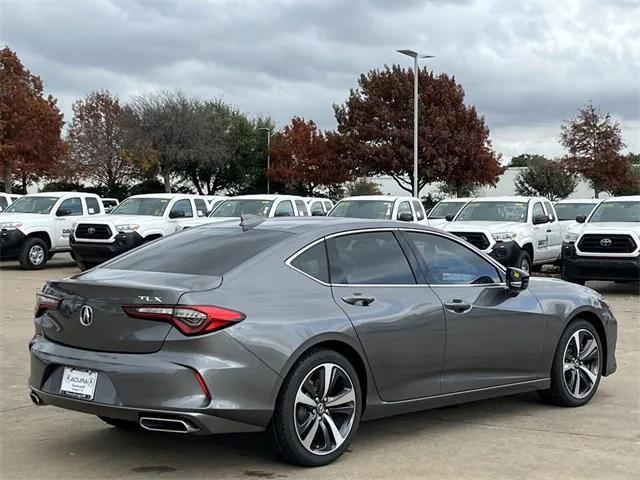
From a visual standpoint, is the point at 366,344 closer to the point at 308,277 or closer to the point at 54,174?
the point at 308,277

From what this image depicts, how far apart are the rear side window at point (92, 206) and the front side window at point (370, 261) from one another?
17.0 m

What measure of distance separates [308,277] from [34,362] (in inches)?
69.2

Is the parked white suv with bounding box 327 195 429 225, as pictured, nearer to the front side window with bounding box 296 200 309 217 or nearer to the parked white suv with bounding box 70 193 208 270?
the front side window with bounding box 296 200 309 217

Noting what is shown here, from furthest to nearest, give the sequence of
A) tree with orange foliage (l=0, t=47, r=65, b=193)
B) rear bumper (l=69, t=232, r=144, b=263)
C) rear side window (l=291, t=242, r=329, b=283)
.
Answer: tree with orange foliage (l=0, t=47, r=65, b=193) < rear bumper (l=69, t=232, r=144, b=263) < rear side window (l=291, t=242, r=329, b=283)

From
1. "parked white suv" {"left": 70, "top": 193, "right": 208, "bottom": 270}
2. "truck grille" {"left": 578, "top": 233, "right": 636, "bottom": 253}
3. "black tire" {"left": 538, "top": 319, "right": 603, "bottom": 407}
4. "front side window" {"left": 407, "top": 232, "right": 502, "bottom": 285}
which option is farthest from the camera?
"parked white suv" {"left": 70, "top": 193, "right": 208, "bottom": 270}

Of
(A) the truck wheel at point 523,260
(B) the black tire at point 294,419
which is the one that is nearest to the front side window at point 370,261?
(B) the black tire at point 294,419

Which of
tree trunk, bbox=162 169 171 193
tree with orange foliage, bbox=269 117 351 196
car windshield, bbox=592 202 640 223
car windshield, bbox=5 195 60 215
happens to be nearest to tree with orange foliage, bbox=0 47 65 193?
tree trunk, bbox=162 169 171 193

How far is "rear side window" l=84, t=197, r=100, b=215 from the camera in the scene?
22.1 m

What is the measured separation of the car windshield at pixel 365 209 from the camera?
1952 cm

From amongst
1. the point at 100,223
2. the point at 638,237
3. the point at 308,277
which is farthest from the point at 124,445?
the point at 100,223

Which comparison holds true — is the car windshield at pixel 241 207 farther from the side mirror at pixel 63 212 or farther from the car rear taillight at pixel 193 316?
the car rear taillight at pixel 193 316

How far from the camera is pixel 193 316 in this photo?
4934 millimetres

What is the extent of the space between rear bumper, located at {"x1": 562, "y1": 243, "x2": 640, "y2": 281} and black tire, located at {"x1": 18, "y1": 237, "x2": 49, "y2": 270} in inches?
463

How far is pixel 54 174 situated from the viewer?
180 feet
